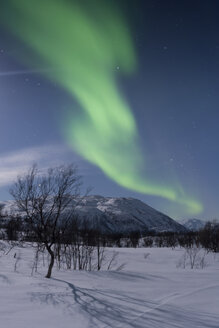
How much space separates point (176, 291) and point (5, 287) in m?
5.95

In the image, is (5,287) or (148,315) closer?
(148,315)

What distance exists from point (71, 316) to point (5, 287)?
3432 millimetres

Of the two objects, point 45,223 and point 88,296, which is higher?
point 45,223

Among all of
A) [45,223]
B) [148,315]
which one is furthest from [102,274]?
[148,315]

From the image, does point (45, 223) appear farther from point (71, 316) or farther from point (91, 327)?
point (91, 327)

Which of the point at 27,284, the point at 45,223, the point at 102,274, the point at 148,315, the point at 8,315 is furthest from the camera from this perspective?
the point at 102,274

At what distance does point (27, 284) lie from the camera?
917 cm

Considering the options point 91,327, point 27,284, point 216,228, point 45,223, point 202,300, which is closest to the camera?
point 91,327

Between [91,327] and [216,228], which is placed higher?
[216,228]

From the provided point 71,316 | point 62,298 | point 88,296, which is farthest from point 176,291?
point 71,316

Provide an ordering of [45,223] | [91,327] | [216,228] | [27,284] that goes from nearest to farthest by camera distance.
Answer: [91,327] → [27,284] → [45,223] → [216,228]

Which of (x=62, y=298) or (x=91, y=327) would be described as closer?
(x=91, y=327)

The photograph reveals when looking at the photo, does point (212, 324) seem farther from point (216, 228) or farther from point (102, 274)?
point (216, 228)

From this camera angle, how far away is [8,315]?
224 inches
